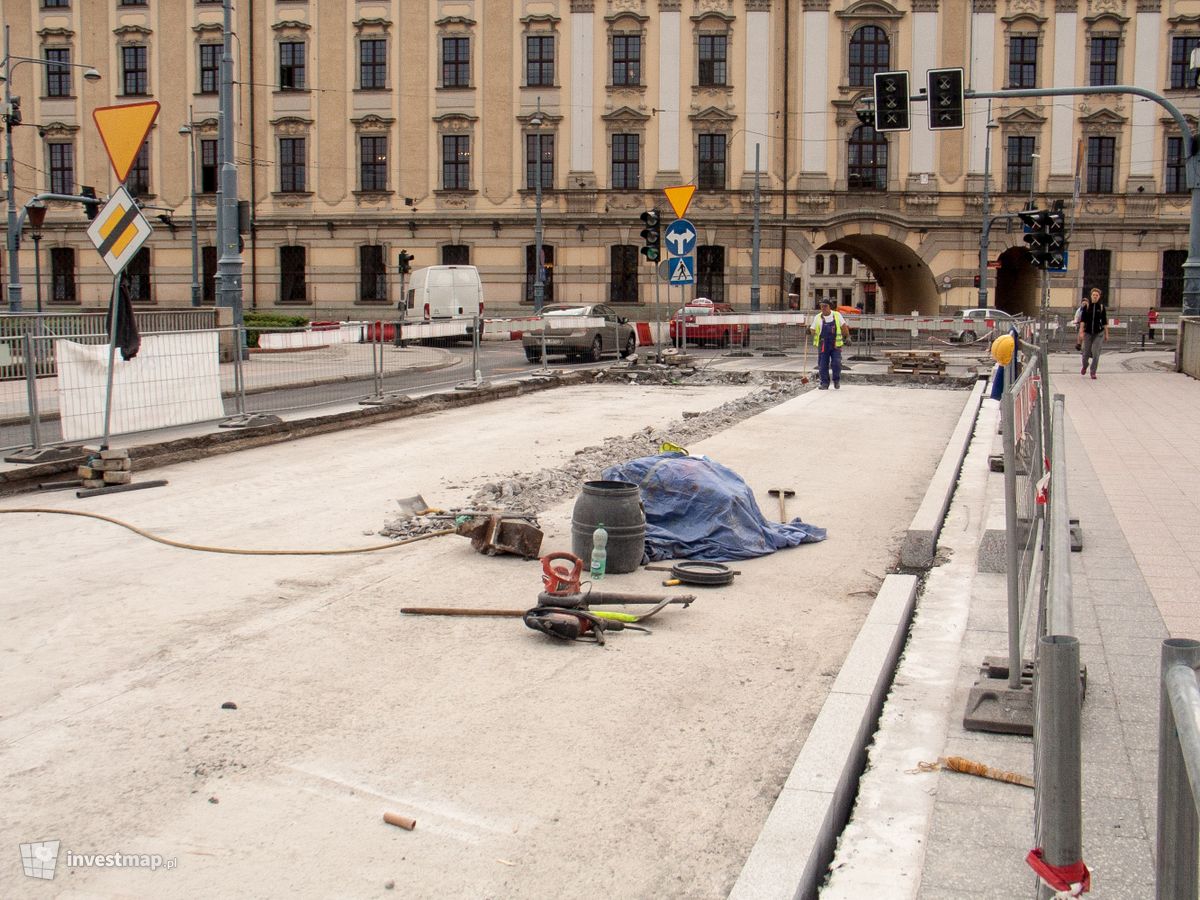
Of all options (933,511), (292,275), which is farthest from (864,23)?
(933,511)

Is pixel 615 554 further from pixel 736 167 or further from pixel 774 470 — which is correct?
pixel 736 167

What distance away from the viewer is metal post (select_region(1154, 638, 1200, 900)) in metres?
1.68

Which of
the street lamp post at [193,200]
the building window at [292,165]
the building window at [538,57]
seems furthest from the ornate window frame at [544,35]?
the street lamp post at [193,200]

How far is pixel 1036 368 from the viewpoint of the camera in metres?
6.27

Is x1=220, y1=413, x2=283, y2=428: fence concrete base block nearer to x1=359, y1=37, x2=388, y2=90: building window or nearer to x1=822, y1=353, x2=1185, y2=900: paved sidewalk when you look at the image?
x1=822, y1=353, x2=1185, y2=900: paved sidewalk

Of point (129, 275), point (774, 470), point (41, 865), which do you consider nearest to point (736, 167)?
point (129, 275)

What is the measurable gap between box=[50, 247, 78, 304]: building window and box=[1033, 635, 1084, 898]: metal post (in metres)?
58.8

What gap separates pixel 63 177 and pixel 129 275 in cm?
500

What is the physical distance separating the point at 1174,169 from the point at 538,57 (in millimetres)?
26019

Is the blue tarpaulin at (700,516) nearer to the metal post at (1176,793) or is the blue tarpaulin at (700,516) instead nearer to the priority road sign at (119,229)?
the priority road sign at (119,229)

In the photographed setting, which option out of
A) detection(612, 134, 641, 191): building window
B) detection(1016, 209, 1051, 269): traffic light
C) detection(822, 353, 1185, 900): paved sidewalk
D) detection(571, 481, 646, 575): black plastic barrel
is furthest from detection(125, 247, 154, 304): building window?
detection(571, 481, 646, 575): black plastic barrel

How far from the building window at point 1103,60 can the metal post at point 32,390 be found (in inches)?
1893

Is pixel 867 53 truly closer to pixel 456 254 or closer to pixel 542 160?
pixel 542 160

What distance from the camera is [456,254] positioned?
52844mm
